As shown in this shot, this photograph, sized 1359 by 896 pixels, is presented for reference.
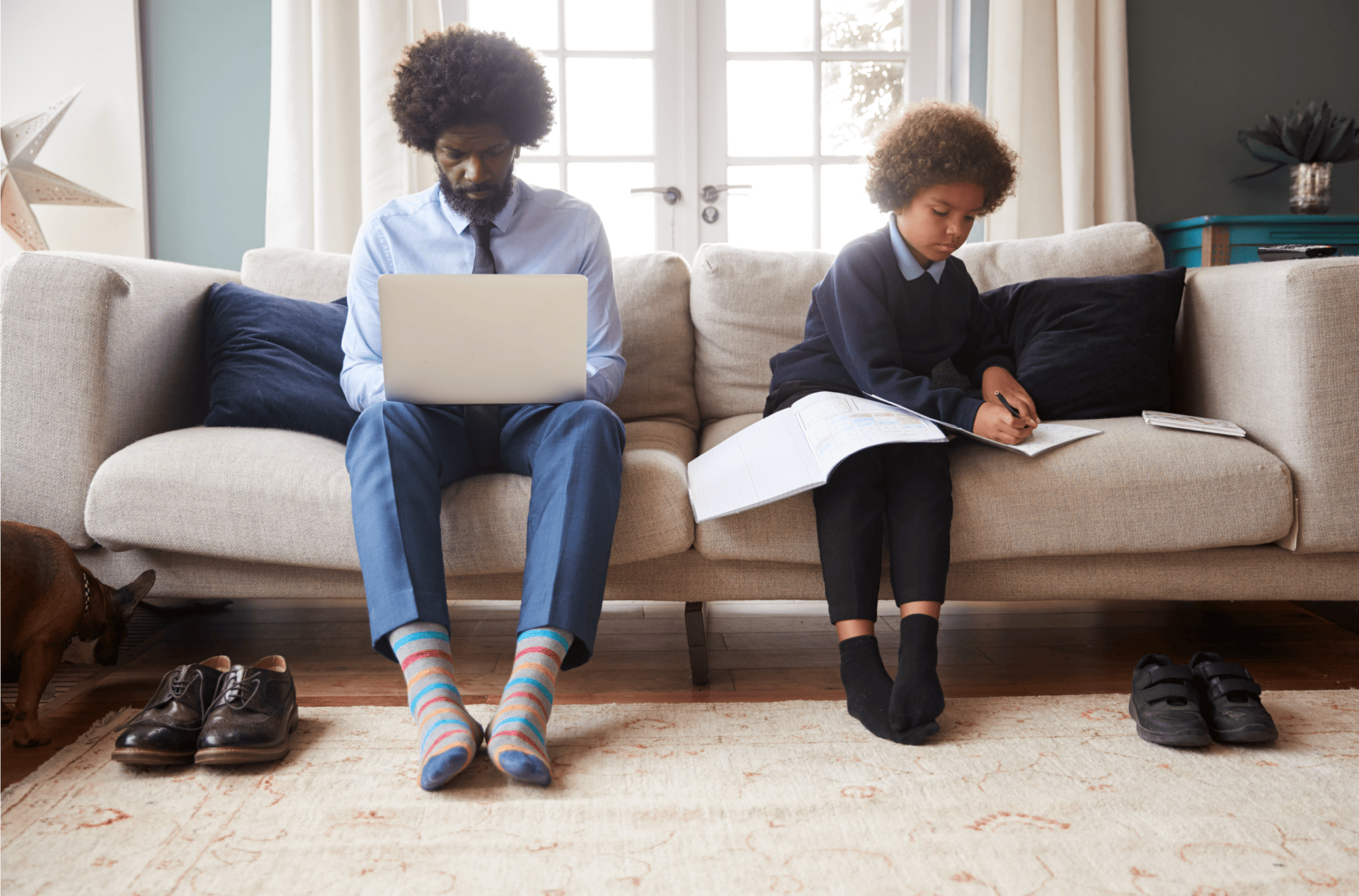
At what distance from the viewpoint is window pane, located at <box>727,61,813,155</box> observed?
284 cm

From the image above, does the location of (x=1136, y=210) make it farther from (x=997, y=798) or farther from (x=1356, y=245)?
(x=997, y=798)

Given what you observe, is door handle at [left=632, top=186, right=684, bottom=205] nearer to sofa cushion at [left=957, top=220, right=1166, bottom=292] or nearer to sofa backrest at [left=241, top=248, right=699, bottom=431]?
sofa backrest at [left=241, top=248, right=699, bottom=431]

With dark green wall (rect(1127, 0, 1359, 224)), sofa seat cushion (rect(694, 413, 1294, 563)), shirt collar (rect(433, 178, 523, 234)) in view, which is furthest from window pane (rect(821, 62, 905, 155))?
sofa seat cushion (rect(694, 413, 1294, 563))

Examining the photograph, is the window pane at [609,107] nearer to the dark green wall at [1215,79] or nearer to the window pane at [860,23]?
the window pane at [860,23]

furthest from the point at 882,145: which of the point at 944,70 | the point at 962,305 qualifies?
the point at 944,70

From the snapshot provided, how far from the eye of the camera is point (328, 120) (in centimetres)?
253

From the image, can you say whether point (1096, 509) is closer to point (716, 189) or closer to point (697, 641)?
point (697, 641)

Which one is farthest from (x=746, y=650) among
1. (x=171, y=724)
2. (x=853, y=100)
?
(x=853, y=100)

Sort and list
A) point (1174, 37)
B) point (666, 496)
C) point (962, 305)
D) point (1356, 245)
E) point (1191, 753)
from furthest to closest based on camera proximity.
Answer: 1. point (1174, 37)
2. point (1356, 245)
3. point (962, 305)
4. point (666, 496)
5. point (1191, 753)

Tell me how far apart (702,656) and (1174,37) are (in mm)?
2582

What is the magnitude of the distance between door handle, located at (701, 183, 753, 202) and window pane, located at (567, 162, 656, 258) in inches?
6.4

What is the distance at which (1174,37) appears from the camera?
2.79 m

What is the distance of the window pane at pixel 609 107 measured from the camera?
2.82 meters

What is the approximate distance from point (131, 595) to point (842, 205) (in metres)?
2.26
